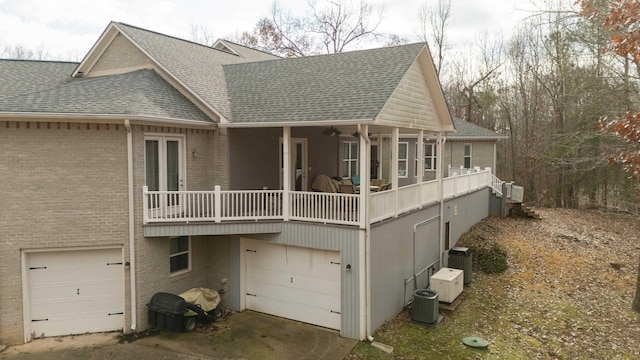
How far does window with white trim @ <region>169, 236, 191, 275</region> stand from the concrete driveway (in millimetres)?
1790

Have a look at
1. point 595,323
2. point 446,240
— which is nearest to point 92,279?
point 446,240

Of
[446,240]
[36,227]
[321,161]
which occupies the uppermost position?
[321,161]

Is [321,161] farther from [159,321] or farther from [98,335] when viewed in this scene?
[98,335]

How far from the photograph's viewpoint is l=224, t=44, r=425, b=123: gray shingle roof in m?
11.5

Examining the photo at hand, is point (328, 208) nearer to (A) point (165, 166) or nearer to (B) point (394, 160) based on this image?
(B) point (394, 160)

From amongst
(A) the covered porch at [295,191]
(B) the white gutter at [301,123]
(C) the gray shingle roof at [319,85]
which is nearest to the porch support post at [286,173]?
(A) the covered porch at [295,191]

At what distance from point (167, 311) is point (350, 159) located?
10.7 m

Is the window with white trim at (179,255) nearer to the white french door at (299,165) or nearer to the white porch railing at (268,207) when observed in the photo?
the white porch railing at (268,207)

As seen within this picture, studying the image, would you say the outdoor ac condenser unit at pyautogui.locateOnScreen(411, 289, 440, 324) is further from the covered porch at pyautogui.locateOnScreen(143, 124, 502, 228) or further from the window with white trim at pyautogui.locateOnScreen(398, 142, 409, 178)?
the window with white trim at pyautogui.locateOnScreen(398, 142, 409, 178)

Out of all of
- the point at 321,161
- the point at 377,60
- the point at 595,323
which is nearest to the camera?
the point at 595,323

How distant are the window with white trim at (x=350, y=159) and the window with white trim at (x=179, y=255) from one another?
26.3 feet

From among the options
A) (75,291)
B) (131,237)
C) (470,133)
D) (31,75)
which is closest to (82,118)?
(131,237)

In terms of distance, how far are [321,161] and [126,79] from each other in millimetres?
7253

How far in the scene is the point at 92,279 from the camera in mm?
11273
